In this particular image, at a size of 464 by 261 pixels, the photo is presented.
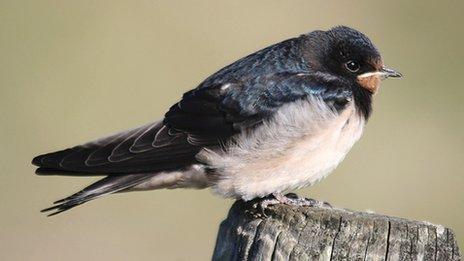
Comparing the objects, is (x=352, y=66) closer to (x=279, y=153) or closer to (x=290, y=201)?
(x=279, y=153)

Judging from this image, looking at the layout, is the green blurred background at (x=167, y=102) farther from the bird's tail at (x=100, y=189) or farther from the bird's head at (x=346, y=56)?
the bird's tail at (x=100, y=189)

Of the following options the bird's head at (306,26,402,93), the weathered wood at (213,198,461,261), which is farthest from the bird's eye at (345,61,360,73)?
the weathered wood at (213,198,461,261)

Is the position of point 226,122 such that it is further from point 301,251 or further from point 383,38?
point 383,38

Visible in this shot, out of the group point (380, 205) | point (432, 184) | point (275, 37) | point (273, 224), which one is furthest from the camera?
point (275, 37)

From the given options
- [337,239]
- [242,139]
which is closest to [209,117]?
[242,139]

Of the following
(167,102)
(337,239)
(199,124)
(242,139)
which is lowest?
(337,239)

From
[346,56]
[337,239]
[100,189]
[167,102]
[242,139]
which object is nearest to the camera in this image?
[337,239]

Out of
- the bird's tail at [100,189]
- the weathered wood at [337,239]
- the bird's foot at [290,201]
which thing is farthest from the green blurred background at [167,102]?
the weathered wood at [337,239]

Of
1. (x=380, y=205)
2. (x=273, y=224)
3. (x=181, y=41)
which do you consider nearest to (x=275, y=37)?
(x=181, y=41)
